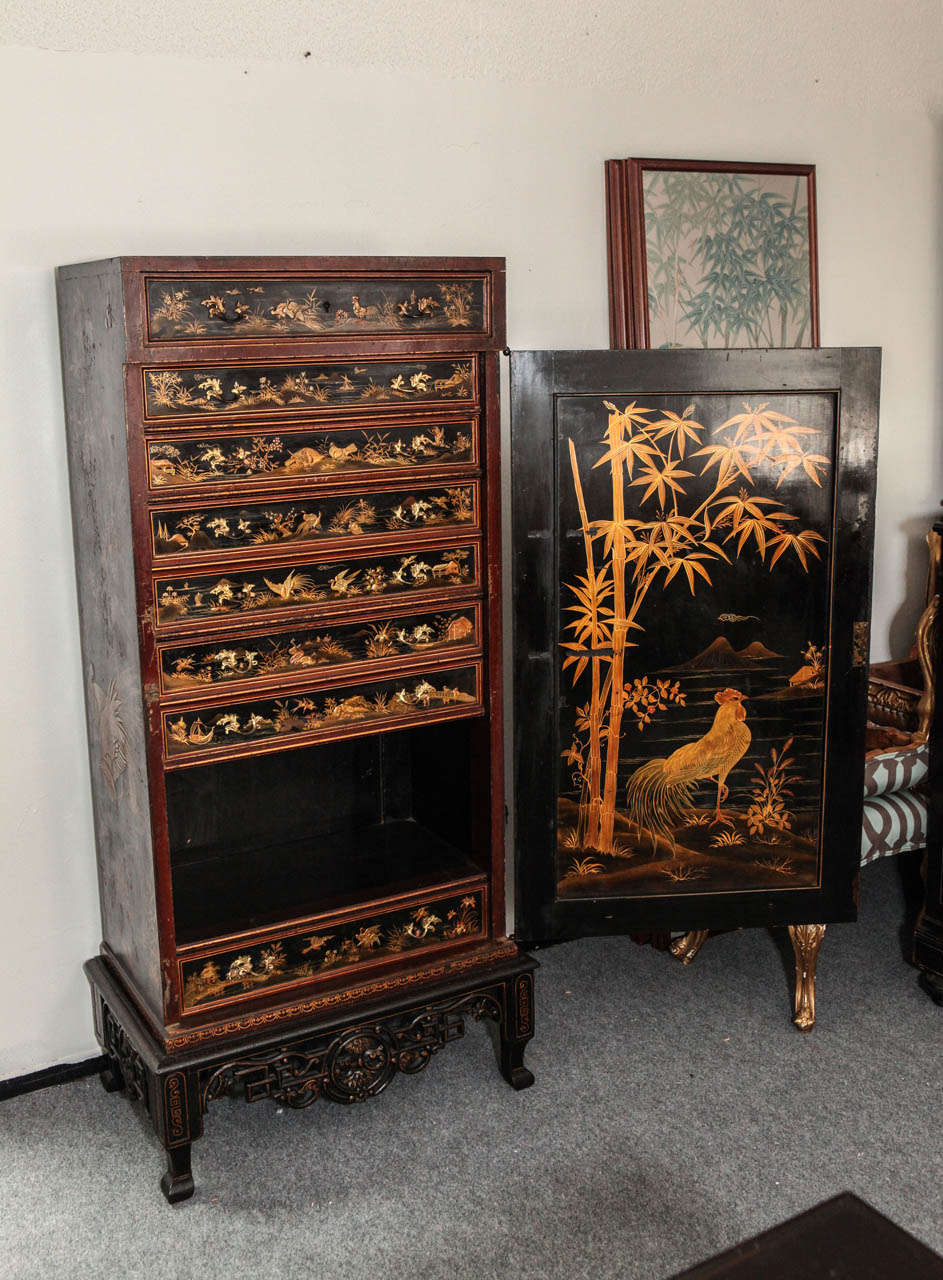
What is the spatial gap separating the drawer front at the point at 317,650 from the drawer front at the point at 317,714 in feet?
0.14

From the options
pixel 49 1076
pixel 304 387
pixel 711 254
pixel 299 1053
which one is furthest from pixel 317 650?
pixel 711 254

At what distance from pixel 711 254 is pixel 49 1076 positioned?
2.58m

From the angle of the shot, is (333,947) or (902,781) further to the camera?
(902,781)

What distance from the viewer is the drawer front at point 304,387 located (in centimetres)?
220

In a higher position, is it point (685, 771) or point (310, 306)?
point (310, 306)

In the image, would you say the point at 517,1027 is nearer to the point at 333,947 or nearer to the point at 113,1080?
the point at 333,947

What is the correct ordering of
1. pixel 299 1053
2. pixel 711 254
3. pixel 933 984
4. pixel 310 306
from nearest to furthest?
pixel 310 306, pixel 299 1053, pixel 933 984, pixel 711 254

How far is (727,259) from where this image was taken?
3291 mm

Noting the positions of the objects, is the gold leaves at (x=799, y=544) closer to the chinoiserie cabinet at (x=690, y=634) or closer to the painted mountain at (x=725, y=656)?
the chinoiserie cabinet at (x=690, y=634)

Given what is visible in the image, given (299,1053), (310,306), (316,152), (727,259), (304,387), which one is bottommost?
(299,1053)

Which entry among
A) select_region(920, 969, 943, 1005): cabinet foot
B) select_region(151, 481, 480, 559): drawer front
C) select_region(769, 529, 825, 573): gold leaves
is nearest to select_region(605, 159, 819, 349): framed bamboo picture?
select_region(769, 529, 825, 573): gold leaves

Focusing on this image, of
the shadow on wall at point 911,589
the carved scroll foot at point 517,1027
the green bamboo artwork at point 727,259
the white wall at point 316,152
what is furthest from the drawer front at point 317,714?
the shadow on wall at point 911,589

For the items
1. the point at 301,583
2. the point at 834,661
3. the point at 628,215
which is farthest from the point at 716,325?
the point at 301,583

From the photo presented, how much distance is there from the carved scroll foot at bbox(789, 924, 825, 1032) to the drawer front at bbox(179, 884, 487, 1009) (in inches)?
31.8
